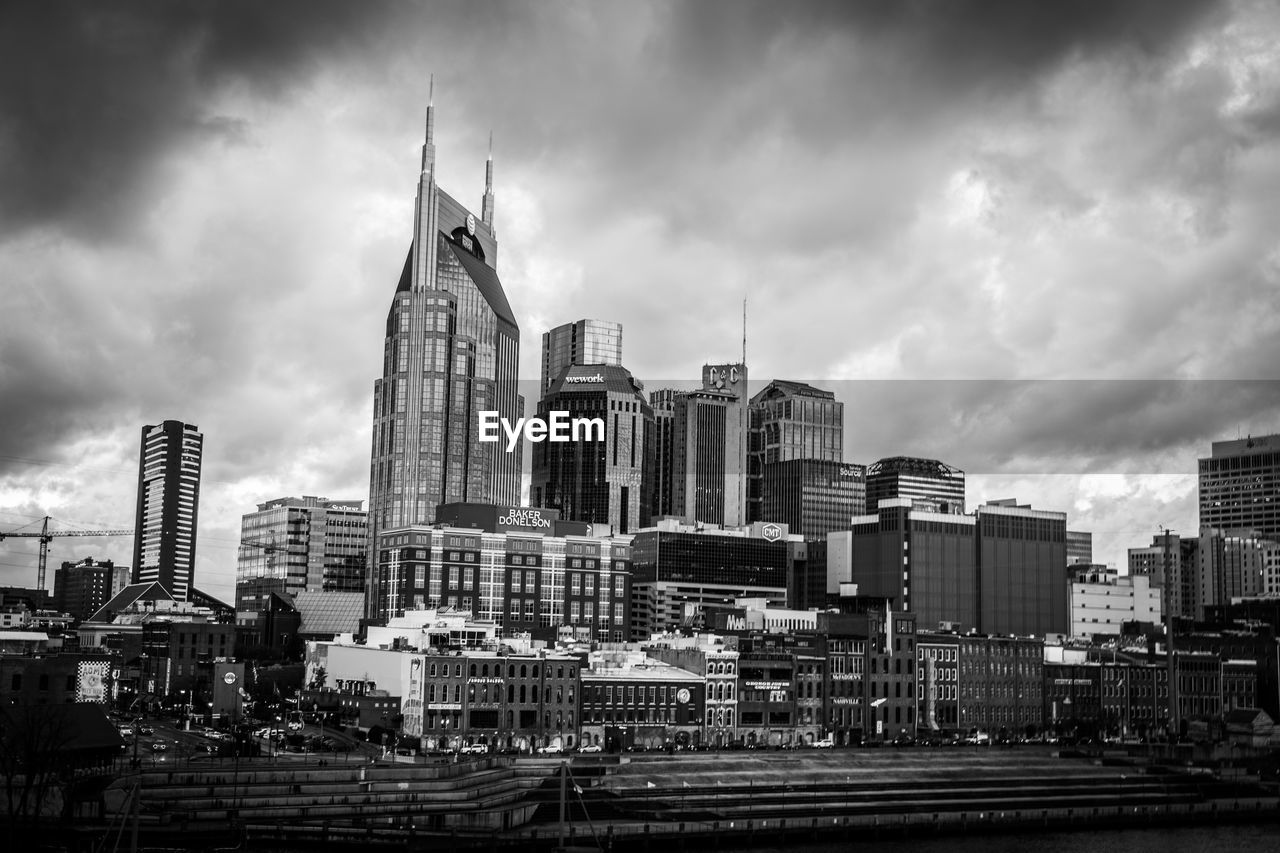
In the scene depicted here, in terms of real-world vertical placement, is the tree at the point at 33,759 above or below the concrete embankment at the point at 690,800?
above

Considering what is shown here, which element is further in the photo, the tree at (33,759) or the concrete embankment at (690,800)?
the concrete embankment at (690,800)

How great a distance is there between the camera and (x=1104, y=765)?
163875mm

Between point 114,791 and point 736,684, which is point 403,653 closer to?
point 736,684

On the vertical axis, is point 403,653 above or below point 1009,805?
above

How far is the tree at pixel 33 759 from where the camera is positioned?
95481 millimetres

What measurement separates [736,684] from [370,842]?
73.2 m

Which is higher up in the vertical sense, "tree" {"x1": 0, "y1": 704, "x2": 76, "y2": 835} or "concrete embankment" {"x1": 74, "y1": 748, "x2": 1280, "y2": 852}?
"tree" {"x1": 0, "y1": 704, "x2": 76, "y2": 835}

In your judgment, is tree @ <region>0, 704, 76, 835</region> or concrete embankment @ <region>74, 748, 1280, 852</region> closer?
tree @ <region>0, 704, 76, 835</region>

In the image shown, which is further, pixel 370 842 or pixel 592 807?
pixel 592 807

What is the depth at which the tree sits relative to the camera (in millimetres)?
95481

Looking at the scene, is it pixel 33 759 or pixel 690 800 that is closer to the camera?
pixel 33 759

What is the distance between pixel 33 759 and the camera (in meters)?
98.0

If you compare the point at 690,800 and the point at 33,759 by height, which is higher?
the point at 33,759

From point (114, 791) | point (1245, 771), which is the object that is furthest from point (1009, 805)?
point (114, 791)
